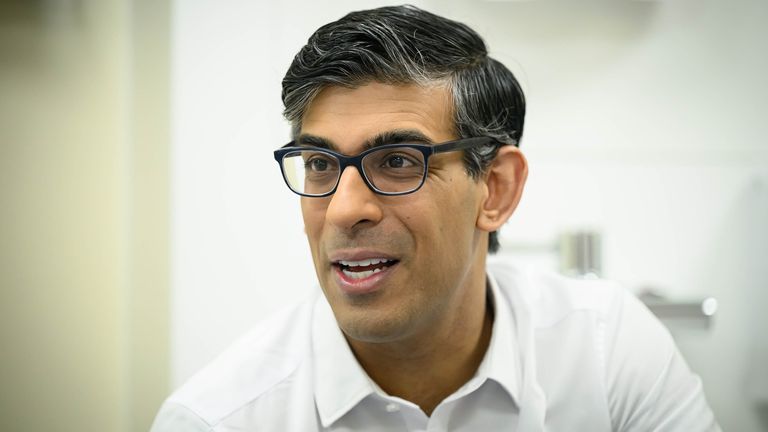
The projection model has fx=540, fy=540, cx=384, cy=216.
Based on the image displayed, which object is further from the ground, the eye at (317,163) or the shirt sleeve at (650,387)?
the eye at (317,163)

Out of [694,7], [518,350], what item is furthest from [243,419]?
[694,7]

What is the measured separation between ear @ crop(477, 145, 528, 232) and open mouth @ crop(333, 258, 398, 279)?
221 millimetres

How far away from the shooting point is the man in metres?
0.87

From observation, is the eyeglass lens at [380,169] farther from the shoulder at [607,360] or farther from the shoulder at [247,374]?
the shoulder at [607,360]

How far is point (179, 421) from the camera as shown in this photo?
93cm

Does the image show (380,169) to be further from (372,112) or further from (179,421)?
(179,421)

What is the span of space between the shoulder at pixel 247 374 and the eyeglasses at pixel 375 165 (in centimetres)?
31

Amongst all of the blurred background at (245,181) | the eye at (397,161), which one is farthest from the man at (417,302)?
the blurred background at (245,181)

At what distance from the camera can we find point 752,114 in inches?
61.4

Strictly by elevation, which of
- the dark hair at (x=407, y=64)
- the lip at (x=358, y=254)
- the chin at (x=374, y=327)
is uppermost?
the dark hair at (x=407, y=64)

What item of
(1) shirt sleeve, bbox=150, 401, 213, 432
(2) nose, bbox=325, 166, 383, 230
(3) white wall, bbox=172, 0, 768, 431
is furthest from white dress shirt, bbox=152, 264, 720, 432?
(3) white wall, bbox=172, 0, 768, 431

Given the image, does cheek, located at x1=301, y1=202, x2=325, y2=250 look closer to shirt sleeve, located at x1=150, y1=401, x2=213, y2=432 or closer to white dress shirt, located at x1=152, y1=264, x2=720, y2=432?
white dress shirt, located at x1=152, y1=264, x2=720, y2=432

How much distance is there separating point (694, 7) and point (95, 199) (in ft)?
5.43

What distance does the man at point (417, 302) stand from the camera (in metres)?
0.87
